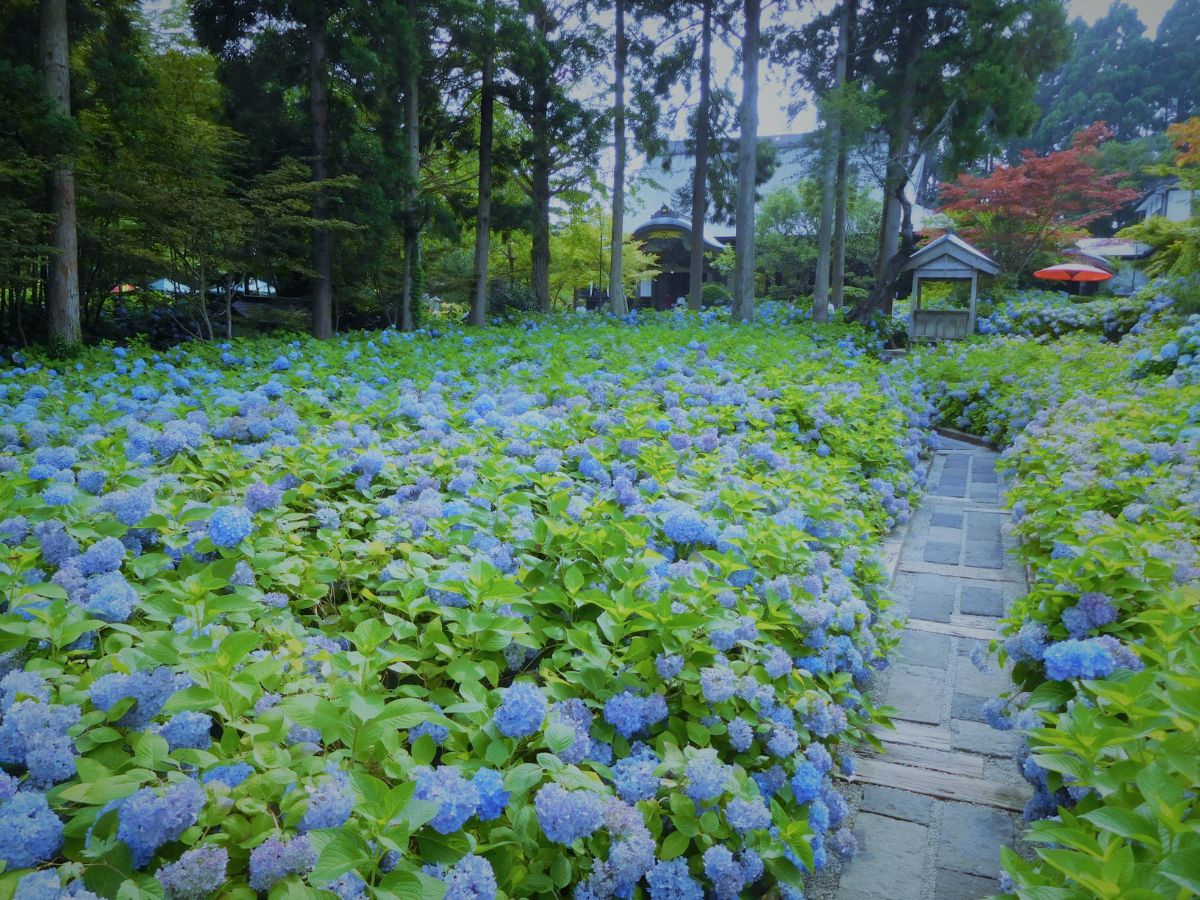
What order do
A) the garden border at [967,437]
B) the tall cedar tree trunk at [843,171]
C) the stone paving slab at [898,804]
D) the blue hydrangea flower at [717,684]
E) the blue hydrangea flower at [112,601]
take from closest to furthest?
the blue hydrangea flower at [112,601]
the blue hydrangea flower at [717,684]
the stone paving slab at [898,804]
the garden border at [967,437]
the tall cedar tree trunk at [843,171]

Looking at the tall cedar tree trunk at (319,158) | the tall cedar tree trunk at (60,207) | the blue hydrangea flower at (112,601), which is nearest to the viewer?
A: the blue hydrangea flower at (112,601)

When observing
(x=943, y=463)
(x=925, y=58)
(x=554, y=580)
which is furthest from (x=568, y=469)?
(x=925, y=58)

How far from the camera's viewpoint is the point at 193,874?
3.12ft

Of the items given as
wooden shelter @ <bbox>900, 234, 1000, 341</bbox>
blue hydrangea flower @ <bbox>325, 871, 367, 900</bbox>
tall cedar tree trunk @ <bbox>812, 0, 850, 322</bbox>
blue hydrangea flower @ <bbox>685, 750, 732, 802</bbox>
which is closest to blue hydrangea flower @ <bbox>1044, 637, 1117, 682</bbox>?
blue hydrangea flower @ <bbox>685, 750, 732, 802</bbox>

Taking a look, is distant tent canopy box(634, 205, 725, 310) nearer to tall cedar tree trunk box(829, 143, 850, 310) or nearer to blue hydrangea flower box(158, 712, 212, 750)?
tall cedar tree trunk box(829, 143, 850, 310)

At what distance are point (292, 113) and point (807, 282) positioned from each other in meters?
16.6

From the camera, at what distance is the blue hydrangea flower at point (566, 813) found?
1151mm

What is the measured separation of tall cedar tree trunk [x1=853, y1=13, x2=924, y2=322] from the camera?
13.5 meters

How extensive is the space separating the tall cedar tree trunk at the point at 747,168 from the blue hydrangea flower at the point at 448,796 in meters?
12.5

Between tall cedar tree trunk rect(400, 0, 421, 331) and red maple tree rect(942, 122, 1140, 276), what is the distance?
42.0ft

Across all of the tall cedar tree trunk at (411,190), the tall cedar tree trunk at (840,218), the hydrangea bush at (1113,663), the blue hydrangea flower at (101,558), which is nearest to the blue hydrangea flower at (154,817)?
the blue hydrangea flower at (101,558)

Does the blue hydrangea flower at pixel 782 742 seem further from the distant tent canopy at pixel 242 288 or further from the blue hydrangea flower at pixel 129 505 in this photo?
the distant tent canopy at pixel 242 288

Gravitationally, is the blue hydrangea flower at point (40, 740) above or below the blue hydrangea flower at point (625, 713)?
above

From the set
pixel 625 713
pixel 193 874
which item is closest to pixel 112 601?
pixel 193 874
